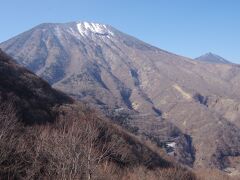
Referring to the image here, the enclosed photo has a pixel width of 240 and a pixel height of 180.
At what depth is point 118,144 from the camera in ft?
203

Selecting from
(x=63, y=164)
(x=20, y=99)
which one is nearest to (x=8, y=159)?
(x=63, y=164)

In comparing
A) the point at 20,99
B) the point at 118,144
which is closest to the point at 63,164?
the point at 118,144

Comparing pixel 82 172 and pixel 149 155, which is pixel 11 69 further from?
pixel 82 172

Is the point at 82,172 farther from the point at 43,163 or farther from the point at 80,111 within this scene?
the point at 80,111

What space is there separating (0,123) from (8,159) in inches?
187

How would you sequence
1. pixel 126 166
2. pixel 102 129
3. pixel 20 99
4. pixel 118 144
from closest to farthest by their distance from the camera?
pixel 126 166, pixel 118 144, pixel 20 99, pixel 102 129

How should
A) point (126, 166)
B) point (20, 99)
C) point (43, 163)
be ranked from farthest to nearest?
point (20, 99) < point (126, 166) < point (43, 163)

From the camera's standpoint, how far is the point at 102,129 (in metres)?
70.3

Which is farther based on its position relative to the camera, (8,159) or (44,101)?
(44,101)

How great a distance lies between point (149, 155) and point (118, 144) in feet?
41.4

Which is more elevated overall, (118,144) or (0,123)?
(0,123)

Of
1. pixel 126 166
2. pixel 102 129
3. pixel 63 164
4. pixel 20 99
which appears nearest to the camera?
pixel 63 164

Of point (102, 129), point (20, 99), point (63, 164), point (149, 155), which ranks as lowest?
point (149, 155)

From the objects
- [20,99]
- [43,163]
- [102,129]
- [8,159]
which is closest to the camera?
[8,159]
